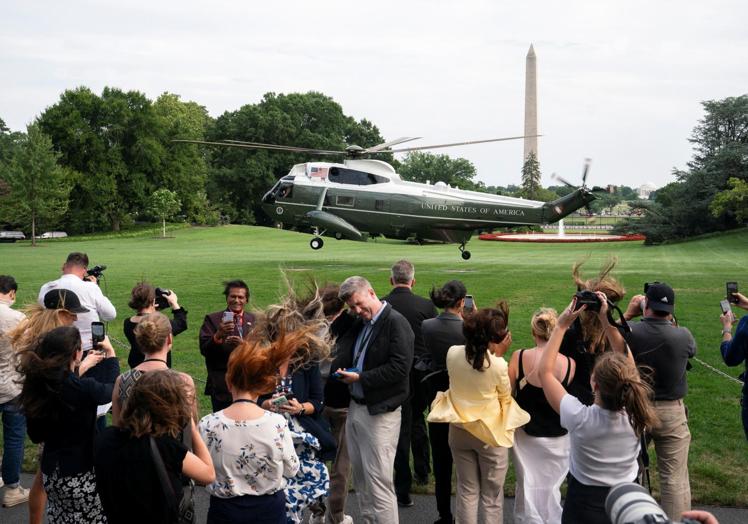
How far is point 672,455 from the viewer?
533cm

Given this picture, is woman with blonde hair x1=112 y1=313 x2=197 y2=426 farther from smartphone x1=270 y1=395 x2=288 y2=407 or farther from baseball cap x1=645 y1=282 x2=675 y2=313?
baseball cap x1=645 y1=282 x2=675 y2=313

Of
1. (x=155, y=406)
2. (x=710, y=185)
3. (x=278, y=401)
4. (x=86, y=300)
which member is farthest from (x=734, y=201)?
(x=155, y=406)

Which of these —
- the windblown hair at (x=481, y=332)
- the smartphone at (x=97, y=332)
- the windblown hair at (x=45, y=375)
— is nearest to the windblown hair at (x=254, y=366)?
the windblown hair at (x=45, y=375)

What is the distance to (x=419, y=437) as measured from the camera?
269 inches

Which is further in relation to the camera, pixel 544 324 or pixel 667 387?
pixel 667 387

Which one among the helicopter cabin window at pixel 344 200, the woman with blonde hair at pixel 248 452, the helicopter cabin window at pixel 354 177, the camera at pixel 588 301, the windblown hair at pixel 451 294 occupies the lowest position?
the woman with blonde hair at pixel 248 452

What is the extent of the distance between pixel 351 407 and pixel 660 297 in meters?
2.47

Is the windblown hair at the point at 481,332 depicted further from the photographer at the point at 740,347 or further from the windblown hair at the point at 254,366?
the photographer at the point at 740,347

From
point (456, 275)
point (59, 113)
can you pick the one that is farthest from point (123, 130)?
point (456, 275)

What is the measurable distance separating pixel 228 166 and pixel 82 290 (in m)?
71.9

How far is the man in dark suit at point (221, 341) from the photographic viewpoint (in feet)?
19.3

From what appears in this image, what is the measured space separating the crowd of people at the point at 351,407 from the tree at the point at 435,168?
316 feet

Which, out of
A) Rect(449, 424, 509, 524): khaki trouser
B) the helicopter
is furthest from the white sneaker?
the helicopter

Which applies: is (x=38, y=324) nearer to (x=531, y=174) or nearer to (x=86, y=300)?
(x=86, y=300)
